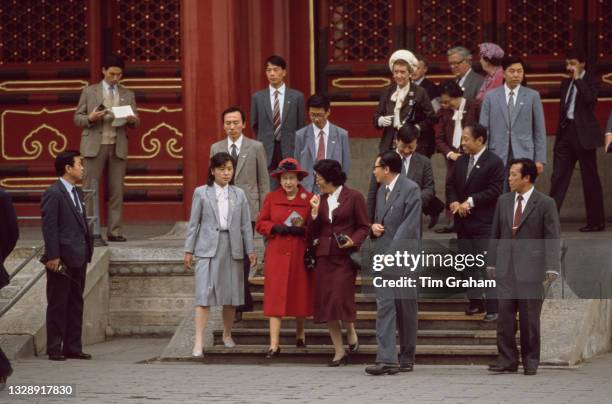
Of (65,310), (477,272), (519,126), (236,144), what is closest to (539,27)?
(519,126)

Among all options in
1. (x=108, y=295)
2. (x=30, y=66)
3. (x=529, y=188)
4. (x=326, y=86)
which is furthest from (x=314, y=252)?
(x=30, y=66)

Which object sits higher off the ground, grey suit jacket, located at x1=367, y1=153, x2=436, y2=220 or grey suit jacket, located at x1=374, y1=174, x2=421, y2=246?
grey suit jacket, located at x1=367, y1=153, x2=436, y2=220

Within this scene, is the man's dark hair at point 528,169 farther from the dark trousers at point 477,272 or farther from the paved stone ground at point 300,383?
the paved stone ground at point 300,383

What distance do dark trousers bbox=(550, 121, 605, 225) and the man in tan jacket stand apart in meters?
4.29

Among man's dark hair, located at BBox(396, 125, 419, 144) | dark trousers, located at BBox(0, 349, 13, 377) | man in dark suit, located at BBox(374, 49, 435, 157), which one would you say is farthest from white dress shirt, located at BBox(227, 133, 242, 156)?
dark trousers, located at BBox(0, 349, 13, 377)

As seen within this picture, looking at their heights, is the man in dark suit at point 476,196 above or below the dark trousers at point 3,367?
above

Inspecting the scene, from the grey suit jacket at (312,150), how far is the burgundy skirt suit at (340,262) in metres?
1.58

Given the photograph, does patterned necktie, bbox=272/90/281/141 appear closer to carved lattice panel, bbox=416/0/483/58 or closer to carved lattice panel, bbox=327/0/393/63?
carved lattice panel, bbox=327/0/393/63

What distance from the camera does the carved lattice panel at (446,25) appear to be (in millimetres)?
19969

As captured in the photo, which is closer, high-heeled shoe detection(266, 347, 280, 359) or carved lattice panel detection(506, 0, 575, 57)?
high-heeled shoe detection(266, 347, 280, 359)

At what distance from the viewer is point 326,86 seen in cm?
2000

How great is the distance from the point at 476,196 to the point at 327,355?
72.0 inches

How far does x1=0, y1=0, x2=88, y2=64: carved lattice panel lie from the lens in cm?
2062

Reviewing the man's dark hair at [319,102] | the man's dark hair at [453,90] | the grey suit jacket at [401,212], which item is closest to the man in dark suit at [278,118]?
the man's dark hair at [319,102]
